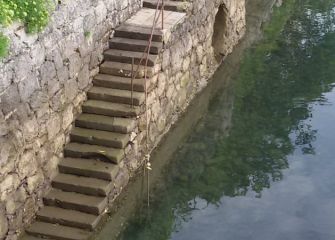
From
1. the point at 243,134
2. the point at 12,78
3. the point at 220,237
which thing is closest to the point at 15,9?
the point at 12,78

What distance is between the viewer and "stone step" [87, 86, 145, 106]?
8.59m

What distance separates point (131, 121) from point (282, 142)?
10.00 feet

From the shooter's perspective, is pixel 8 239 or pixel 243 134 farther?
pixel 243 134

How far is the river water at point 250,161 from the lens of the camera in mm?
7930

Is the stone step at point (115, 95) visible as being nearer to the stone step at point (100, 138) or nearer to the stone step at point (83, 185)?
the stone step at point (100, 138)

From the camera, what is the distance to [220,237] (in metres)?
7.69

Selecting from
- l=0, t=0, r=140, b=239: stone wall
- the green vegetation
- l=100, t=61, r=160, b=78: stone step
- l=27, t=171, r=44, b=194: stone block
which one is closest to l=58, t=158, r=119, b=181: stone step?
l=0, t=0, r=140, b=239: stone wall

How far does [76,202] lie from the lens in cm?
759

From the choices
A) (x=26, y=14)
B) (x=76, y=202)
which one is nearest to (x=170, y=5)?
A: (x=26, y=14)

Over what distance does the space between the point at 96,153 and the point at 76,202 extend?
823 mm

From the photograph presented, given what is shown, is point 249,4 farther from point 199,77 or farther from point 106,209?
point 106,209

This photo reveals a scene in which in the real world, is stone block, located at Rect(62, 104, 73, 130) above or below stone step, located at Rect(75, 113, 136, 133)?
above

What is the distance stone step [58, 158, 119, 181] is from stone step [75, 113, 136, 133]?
1.88ft

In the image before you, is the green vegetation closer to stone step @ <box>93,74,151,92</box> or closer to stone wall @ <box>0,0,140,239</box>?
stone wall @ <box>0,0,140,239</box>
